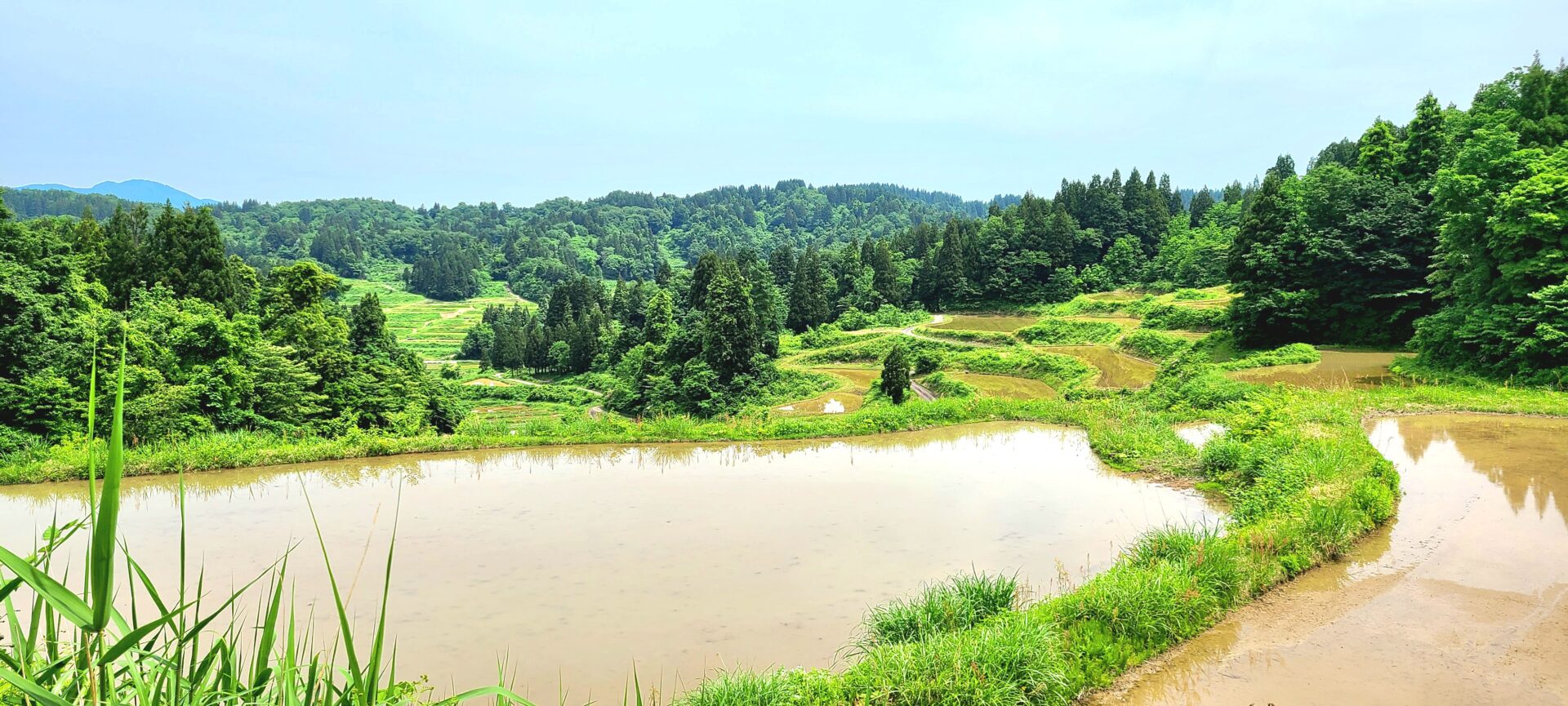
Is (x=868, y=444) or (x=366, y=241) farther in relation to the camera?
(x=366, y=241)

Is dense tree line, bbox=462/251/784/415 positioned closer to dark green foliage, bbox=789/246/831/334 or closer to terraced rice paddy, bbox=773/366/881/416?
dark green foliage, bbox=789/246/831/334

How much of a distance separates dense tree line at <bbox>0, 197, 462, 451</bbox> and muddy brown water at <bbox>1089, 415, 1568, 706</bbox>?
56.7 feet

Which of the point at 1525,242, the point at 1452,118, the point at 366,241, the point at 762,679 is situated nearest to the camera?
the point at 762,679

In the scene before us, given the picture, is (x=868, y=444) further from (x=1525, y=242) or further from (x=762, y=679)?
(x=1525, y=242)

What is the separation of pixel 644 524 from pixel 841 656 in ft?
15.8

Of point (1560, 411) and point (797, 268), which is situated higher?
point (797, 268)

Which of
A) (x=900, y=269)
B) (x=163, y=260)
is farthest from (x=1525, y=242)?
(x=900, y=269)

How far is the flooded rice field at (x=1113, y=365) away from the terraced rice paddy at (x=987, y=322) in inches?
407

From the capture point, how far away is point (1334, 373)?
2502cm

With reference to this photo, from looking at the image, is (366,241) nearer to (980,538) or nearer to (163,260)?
(163,260)

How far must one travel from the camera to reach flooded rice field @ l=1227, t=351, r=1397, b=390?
922 inches

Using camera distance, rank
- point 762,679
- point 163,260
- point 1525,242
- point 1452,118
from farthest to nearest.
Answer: point 1452,118 → point 163,260 → point 1525,242 → point 762,679

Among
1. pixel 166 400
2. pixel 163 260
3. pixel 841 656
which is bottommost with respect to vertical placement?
pixel 841 656

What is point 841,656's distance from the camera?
25.6ft
